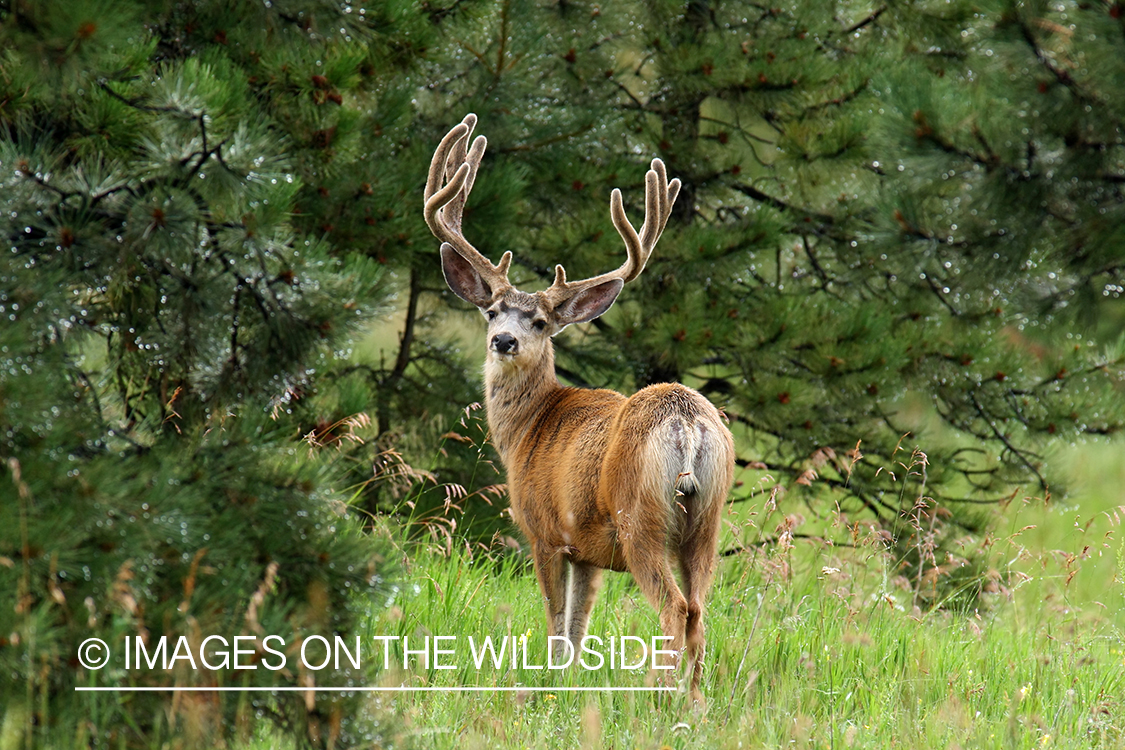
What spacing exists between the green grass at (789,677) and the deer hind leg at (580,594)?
5.1 inches

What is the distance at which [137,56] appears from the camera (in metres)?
3.20

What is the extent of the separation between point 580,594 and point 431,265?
2.23m

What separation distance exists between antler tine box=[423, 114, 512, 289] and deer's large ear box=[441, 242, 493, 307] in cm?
4

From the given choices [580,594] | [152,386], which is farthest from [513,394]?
[152,386]

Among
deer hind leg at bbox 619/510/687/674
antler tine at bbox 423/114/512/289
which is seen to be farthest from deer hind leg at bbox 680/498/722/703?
antler tine at bbox 423/114/512/289

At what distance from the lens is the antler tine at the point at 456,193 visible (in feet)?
16.2

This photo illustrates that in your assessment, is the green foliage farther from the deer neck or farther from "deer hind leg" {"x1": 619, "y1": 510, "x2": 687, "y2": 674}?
the deer neck

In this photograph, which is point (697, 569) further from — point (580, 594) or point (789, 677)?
point (580, 594)

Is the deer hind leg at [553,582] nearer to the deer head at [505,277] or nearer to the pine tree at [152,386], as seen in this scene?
the deer head at [505,277]

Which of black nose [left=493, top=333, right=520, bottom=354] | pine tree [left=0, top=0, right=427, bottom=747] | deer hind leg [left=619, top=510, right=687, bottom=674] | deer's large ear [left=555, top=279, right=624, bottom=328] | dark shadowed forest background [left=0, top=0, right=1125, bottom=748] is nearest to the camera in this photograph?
pine tree [left=0, top=0, right=427, bottom=747]

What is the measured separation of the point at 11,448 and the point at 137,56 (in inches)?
56.6

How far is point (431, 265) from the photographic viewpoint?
19.7 ft

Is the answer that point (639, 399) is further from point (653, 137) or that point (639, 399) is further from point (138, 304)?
point (653, 137)

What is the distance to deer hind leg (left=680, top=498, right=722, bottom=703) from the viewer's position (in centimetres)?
376
